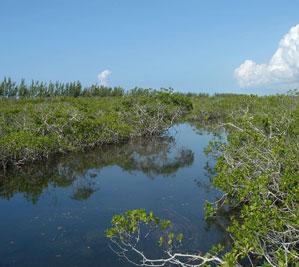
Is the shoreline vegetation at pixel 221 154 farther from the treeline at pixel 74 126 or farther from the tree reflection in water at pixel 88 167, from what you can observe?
the tree reflection in water at pixel 88 167

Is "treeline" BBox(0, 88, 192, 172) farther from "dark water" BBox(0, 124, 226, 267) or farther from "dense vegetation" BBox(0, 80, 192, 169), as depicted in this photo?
"dark water" BBox(0, 124, 226, 267)

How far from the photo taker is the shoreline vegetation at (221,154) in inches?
305

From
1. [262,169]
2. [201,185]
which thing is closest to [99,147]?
[201,185]

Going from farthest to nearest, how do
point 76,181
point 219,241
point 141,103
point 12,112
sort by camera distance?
point 141,103 < point 12,112 < point 76,181 < point 219,241

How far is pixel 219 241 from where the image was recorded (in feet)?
41.4

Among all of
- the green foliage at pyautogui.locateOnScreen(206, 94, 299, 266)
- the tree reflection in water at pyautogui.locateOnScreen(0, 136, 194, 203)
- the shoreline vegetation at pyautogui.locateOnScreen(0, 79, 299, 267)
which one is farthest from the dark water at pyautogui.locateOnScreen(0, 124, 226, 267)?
the green foliage at pyautogui.locateOnScreen(206, 94, 299, 266)

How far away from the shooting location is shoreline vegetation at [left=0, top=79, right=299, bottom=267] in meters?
7.74

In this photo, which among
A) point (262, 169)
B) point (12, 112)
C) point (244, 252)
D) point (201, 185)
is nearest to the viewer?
point (244, 252)

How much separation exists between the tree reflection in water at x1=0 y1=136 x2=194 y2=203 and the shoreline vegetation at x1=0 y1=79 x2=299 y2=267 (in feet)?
3.60

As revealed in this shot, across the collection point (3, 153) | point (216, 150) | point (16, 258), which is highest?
point (216, 150)

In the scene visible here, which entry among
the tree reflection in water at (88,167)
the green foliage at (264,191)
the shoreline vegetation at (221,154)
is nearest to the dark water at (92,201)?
the tree reflection in water at (88,167)

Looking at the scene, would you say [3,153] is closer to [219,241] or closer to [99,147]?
[99,147]

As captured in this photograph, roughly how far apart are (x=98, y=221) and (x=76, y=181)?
6.81m

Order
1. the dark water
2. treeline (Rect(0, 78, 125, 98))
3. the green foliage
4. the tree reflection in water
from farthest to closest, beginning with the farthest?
treeline (Rect(0, 78, 125, 98)), the tree reflection in water, the dark water, the green foliage
